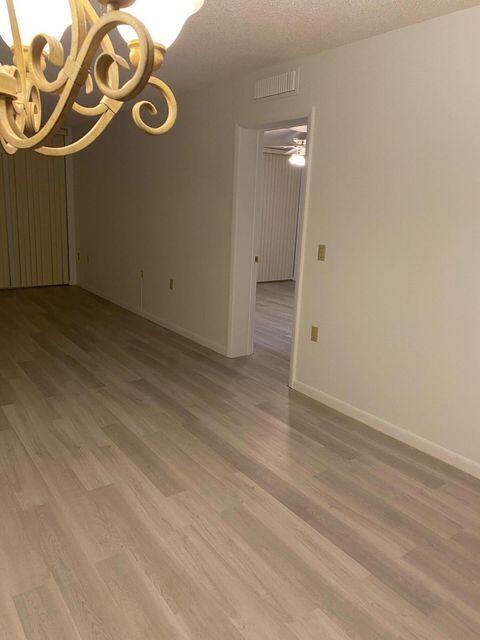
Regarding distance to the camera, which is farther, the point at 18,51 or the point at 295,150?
the point at 295,150

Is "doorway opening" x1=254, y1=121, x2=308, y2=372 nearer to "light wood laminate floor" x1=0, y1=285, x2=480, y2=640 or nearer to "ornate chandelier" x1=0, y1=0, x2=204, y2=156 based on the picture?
"light wood laminate floor" x1=0, y1=285, x2=480, y2=640

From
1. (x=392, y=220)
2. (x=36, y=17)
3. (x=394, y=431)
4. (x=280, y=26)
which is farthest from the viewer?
(x=394, y=431)

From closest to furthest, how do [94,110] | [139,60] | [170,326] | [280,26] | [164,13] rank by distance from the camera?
[139,60], [164,13], [94,110], [280,26], [170,326]

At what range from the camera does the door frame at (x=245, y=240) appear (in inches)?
162

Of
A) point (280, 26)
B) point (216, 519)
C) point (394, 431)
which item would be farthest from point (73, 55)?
point (394, 431)

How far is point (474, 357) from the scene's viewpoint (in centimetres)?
269

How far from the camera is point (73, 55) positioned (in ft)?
3.69

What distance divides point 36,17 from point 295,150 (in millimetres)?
6407

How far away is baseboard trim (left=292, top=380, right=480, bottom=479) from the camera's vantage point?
278 cm

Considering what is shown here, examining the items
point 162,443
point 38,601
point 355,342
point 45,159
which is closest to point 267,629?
point 38,601

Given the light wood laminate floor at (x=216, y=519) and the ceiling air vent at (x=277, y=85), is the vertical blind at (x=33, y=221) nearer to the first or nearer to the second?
the light wood laminate floor at (x=216, y=519)

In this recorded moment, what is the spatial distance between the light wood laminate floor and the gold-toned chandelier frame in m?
1.54

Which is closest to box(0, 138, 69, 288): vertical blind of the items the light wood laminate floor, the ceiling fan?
the ceiling fan

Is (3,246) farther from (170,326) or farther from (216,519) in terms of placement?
(216,519)
